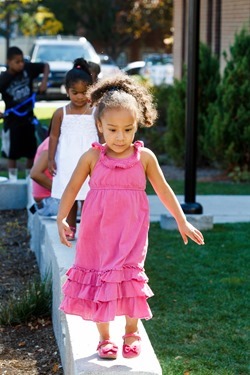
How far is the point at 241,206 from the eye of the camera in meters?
9.55

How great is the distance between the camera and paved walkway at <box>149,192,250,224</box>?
8945mm

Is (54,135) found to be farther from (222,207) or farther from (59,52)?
(59,52)

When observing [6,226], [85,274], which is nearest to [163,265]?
[6,226]

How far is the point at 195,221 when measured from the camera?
825 centimetres

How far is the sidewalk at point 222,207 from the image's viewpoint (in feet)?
29.3

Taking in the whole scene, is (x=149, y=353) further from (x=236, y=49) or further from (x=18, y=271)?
(x=236, y=49)

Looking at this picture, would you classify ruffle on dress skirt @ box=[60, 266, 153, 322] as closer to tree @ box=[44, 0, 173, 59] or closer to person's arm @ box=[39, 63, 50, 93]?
person's arm @ box=[39, 63, 50, 93]

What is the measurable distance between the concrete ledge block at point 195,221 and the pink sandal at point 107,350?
4.17 m

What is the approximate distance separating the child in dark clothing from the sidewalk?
1.52m

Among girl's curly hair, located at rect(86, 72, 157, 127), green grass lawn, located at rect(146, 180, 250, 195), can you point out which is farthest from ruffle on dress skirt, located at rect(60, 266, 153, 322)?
green grass lawn, located at rect(146, 180, 250, 195)

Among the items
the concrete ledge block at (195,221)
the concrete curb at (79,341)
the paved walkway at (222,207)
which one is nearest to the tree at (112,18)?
the paved walkway at (222,207)

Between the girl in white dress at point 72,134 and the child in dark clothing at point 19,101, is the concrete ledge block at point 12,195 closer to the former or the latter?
the child in dark clothing at point 19,101

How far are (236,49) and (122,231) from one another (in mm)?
8189

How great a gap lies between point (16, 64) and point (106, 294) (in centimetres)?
628
